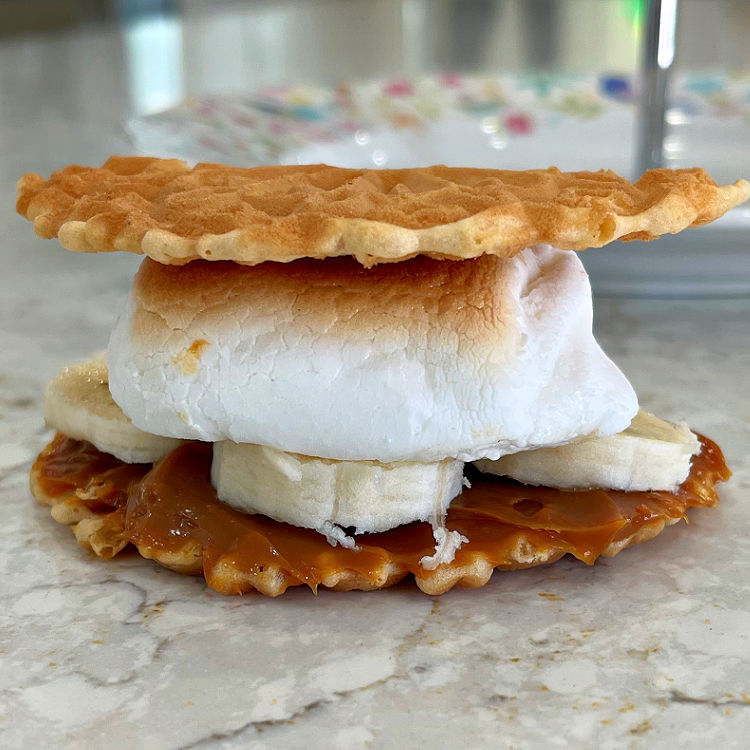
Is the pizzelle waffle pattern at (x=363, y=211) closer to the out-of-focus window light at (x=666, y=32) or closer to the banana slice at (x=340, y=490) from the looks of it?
the banana slice at (x=340, y=490)

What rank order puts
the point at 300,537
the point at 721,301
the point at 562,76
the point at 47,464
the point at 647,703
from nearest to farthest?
the point at 647,703 < the point at 300,537 < the point at 47,464 < the point at 721,301 < the point at 562,76

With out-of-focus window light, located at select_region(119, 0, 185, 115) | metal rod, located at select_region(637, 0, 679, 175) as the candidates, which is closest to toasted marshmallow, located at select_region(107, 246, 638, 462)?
metal rod, located at select_region(637, 0, 679, 175)

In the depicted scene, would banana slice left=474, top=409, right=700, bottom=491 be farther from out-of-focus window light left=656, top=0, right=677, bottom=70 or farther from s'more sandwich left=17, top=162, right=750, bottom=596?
out-of-focus window light left=656, top=0, right=677, bottom=70

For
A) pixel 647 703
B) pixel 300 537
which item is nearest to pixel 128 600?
pixel 300 537

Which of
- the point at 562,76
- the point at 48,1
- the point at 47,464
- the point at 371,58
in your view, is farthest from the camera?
the point at 48,1

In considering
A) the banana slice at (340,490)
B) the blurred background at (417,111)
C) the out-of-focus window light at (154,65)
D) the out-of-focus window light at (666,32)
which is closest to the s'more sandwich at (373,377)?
the banana slice at (340,490)

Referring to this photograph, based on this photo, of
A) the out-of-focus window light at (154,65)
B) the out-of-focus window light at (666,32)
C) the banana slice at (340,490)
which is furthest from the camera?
the out-of-focus window light at (154,65)

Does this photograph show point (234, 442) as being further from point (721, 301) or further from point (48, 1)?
point (48, 1)

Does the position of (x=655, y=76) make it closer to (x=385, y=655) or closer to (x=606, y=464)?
(x=606, y=464)
